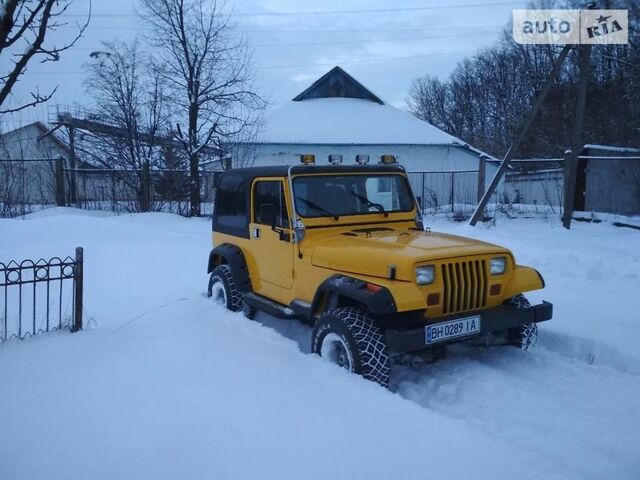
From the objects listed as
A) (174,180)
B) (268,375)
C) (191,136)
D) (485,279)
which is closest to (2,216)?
(174,180)

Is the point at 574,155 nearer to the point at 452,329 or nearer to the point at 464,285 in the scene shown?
the point at 464,285

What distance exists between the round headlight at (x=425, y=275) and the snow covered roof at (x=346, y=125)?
1969 centimetres

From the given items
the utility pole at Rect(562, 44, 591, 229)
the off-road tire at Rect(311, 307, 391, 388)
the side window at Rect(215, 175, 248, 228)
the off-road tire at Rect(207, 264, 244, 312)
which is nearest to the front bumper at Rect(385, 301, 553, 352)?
the off-road tire at Rect(311, 307, 391, 388)

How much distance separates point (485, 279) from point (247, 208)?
3080mm

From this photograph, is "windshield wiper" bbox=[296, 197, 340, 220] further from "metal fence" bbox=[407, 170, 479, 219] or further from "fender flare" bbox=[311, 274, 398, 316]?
"metal fence" bbox=[407, 170, 479, 219]

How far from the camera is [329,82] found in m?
28.5

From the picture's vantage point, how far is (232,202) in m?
6.92

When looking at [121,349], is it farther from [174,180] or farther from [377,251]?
[174,180]

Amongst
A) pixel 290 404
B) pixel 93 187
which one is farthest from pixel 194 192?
pixel 290 404

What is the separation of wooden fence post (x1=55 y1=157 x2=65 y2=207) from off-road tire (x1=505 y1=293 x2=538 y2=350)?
1474 cm

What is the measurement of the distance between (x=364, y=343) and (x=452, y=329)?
0.72 m

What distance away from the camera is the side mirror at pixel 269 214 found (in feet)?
18.2

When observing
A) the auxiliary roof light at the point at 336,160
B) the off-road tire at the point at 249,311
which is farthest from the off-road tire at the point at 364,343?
the off-road tire at the point at 249,311

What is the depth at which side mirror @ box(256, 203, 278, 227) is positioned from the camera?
18.2ft
